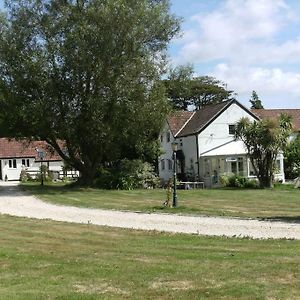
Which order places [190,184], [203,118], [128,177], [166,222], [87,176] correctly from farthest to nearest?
[203,118] → [190,184] → [87,176] → [128,177] → [166,222]

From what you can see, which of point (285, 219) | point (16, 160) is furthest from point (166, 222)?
point (16, 160)

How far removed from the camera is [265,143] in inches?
1598

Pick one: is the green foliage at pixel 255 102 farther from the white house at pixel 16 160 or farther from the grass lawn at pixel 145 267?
the grass lawn at pixel 145 267

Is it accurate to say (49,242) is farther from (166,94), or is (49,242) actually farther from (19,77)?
(166,94)

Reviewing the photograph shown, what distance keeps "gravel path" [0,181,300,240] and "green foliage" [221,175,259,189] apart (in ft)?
62.8

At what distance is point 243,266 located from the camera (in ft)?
32.6

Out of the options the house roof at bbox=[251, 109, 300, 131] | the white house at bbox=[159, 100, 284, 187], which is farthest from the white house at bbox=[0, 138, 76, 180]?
the house roof at bbox=[251, 109, 300, 131]

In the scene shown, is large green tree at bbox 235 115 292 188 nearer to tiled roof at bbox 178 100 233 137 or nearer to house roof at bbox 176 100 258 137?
house roof at bbox 176 100 258 137

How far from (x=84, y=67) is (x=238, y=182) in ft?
45.1

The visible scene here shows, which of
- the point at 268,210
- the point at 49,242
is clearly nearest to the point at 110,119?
the point at 268,210

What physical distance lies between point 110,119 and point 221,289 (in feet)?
103

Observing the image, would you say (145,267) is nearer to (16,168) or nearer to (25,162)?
(16,168)

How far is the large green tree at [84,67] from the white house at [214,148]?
28.4 ft

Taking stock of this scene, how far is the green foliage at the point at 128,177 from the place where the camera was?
4238 centimetres
